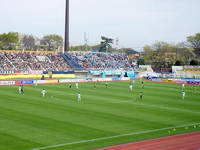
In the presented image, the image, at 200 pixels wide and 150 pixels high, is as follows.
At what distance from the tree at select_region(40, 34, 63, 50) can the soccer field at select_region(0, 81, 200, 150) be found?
431ft

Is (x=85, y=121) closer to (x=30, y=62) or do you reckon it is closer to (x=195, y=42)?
(x=30, y=62)

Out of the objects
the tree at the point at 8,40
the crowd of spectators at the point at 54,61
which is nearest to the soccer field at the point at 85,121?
the crowd of spectators at the point at 54,61

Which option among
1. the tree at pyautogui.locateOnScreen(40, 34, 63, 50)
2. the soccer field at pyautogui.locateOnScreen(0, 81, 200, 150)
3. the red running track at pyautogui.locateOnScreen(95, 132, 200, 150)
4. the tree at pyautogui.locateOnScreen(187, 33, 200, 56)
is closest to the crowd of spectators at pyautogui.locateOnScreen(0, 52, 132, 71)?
the tree at pyautogui.locateOnScreen(187, 33, 200, 56)

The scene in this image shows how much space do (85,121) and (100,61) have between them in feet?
238

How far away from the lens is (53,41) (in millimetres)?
172750

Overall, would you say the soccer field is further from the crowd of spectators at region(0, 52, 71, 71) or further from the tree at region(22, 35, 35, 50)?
the tree at region(22, 35, 35, 50)

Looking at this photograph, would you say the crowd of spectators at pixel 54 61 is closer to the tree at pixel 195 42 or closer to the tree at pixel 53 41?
the tree at pixel 195 42

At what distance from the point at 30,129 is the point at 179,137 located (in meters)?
10.6

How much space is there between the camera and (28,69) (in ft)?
262

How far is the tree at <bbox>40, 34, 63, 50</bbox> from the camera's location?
171m

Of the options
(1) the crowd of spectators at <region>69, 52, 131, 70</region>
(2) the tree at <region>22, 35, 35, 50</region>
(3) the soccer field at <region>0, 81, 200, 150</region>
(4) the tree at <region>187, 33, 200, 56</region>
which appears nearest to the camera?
(3) the soccer field at <region>0, 81, 200, 150</region>

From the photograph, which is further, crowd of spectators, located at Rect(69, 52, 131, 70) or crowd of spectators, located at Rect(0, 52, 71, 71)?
crowd of spectators, located at Rect(69, 52, 131, 70)

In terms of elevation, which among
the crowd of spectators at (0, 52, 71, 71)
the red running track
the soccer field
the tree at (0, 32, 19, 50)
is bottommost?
the red running track

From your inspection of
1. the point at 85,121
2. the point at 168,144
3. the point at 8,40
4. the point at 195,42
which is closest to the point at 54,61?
the point at 8,40
